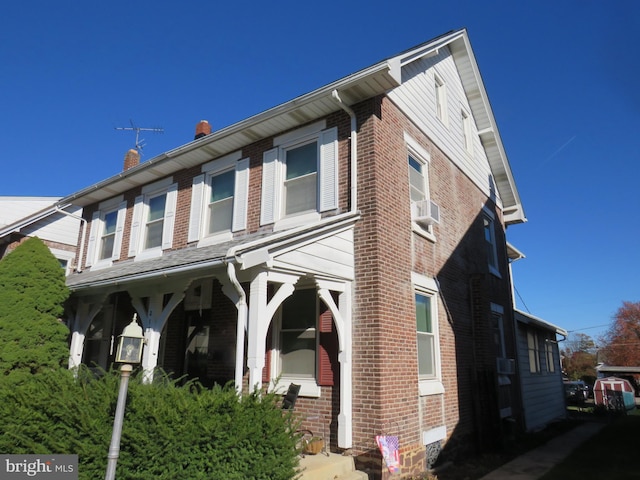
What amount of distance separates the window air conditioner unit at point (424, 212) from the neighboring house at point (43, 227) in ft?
40.3

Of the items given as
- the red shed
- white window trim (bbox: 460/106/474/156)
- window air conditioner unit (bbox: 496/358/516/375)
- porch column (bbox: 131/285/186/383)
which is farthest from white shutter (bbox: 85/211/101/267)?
the red shed

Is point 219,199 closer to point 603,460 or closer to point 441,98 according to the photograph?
point 441,98

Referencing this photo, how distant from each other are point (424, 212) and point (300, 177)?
264 centimetres

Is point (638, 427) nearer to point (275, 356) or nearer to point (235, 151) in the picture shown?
point (275, 356)

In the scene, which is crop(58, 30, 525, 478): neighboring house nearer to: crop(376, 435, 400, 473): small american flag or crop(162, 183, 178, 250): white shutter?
crop(162, 183, 178, 250): white shutter

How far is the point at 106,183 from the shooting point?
1301 cm

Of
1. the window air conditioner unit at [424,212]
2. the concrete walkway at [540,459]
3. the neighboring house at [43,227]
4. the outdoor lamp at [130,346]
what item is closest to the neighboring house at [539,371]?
the concrete walkway at [540,459]

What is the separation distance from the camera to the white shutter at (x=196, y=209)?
10828 millimetres

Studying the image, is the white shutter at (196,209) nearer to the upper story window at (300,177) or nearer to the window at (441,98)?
the upper story window at (300,177)

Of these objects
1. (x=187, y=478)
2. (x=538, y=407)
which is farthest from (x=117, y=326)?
(x=538, y=407)

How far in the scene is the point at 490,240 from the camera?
1434 cm

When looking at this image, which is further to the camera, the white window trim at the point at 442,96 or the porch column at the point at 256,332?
the white window trim at the point at 442,96

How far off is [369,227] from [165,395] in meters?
4.27

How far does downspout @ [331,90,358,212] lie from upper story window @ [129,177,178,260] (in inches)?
211
